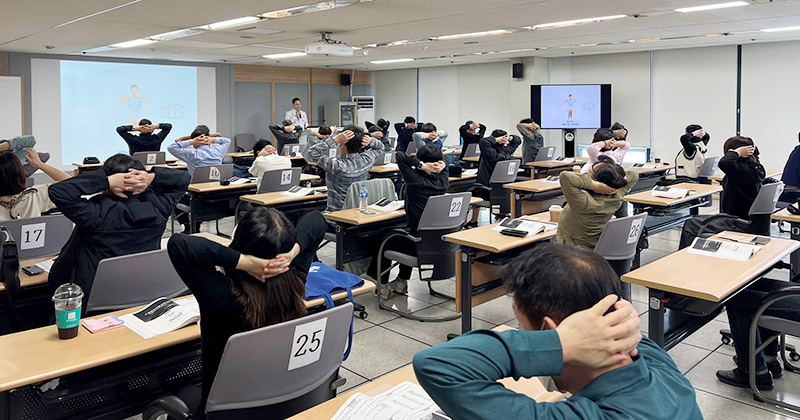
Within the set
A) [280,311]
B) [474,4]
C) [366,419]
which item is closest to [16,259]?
[280,311]

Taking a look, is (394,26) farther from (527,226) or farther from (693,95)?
(693,95)

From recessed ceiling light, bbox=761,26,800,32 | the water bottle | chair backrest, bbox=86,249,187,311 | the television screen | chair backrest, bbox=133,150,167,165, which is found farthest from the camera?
the television screen

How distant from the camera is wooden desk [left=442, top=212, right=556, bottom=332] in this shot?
13.3 ft

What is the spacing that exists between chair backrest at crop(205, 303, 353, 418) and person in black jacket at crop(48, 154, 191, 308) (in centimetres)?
157

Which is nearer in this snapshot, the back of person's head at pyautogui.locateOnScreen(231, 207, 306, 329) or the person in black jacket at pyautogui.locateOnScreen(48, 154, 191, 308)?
the back of person's head at pyautogui.locateOnScreen(231, 207, 306, 329)

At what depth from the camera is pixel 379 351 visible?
4043mm

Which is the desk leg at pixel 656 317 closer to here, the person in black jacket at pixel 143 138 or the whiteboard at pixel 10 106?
the person in black jacket at pixel 143 138

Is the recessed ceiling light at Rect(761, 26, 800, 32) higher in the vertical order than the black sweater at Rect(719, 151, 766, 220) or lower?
higher

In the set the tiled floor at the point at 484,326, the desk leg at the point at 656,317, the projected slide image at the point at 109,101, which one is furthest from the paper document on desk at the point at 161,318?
the projected slide image at the point at 109,101

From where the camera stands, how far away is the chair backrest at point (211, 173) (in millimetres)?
7121

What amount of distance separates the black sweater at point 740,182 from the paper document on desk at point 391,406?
4.70m

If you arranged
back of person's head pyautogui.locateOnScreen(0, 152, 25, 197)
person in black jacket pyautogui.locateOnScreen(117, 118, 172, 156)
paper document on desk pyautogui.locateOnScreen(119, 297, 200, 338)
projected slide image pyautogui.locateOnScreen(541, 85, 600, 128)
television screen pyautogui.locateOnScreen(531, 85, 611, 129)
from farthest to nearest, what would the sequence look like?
projected slide image pyautogui.locateOnScreen(541, 85, 600, 128) → television screen pyautogui.locateOnScreen(531, 85, 611, 129) → person in black jacket pyautogui.locateOnScreen(117, 118, 172, 156) → back of person's head pyautogui.locateOnScreen(0, 152, 25, 197) → paper document on desk pyautogui.locateOnScreen(119, 297, 200, 338)

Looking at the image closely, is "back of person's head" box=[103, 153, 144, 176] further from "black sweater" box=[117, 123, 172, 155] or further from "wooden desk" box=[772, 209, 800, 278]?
"black sweater" box=[117, 123, 172, 155]

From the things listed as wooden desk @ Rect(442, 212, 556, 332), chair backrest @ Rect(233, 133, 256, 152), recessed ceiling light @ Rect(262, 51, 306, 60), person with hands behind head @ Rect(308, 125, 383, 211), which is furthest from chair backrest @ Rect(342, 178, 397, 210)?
chair backrest @ Rect(233, 133, 256, 152)
